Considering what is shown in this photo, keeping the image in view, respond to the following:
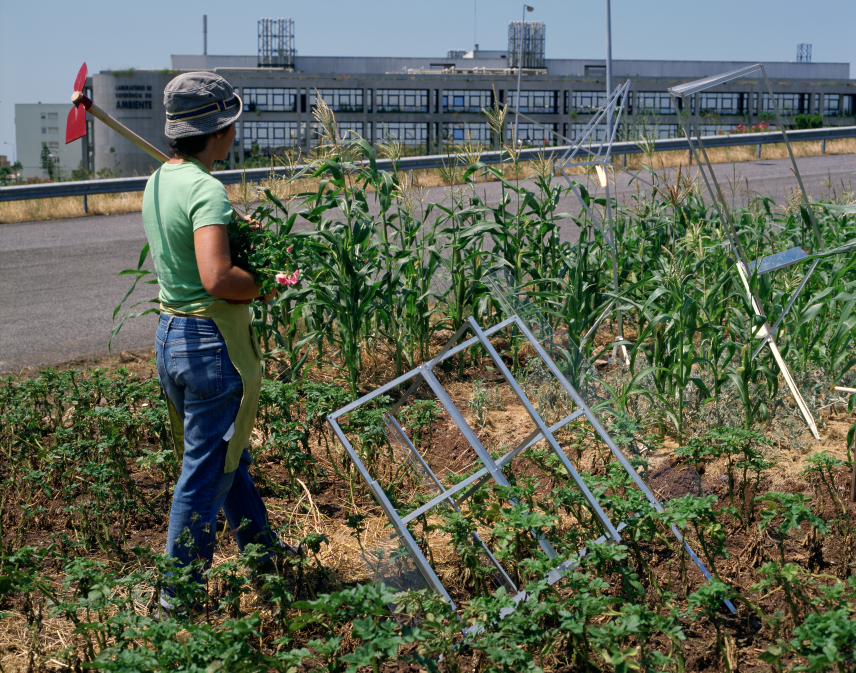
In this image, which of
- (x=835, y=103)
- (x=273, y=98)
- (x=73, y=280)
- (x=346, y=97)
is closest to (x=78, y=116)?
(x=73, y=280)

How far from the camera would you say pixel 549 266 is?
5.55 meters

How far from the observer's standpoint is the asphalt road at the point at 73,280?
6301mm

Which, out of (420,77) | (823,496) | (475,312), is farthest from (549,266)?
(420,77)

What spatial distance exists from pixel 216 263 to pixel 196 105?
0.57m

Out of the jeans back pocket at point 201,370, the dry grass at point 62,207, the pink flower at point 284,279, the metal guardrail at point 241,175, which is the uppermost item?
the metal guardrail at point 241,175

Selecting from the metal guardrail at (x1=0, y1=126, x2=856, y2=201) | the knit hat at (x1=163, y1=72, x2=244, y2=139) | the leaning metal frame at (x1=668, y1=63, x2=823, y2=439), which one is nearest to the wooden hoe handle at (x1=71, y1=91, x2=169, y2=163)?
the knit hat at (x1=163, y1=72, x2=244, y2=139)

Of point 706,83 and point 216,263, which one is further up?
point 706,83

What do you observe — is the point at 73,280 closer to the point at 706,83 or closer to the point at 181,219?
the point at 181,219

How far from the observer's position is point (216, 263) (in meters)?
2.42

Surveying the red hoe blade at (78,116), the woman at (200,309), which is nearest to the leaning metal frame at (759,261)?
the woman at (200,309)

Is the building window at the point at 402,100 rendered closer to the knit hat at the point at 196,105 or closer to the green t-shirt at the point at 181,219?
the knit hat at the point at 196,105

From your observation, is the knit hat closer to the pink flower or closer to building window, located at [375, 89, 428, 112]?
the pink flower

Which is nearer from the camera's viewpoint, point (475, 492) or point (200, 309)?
point (200, 309)

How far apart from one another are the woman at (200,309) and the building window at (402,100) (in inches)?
2692
